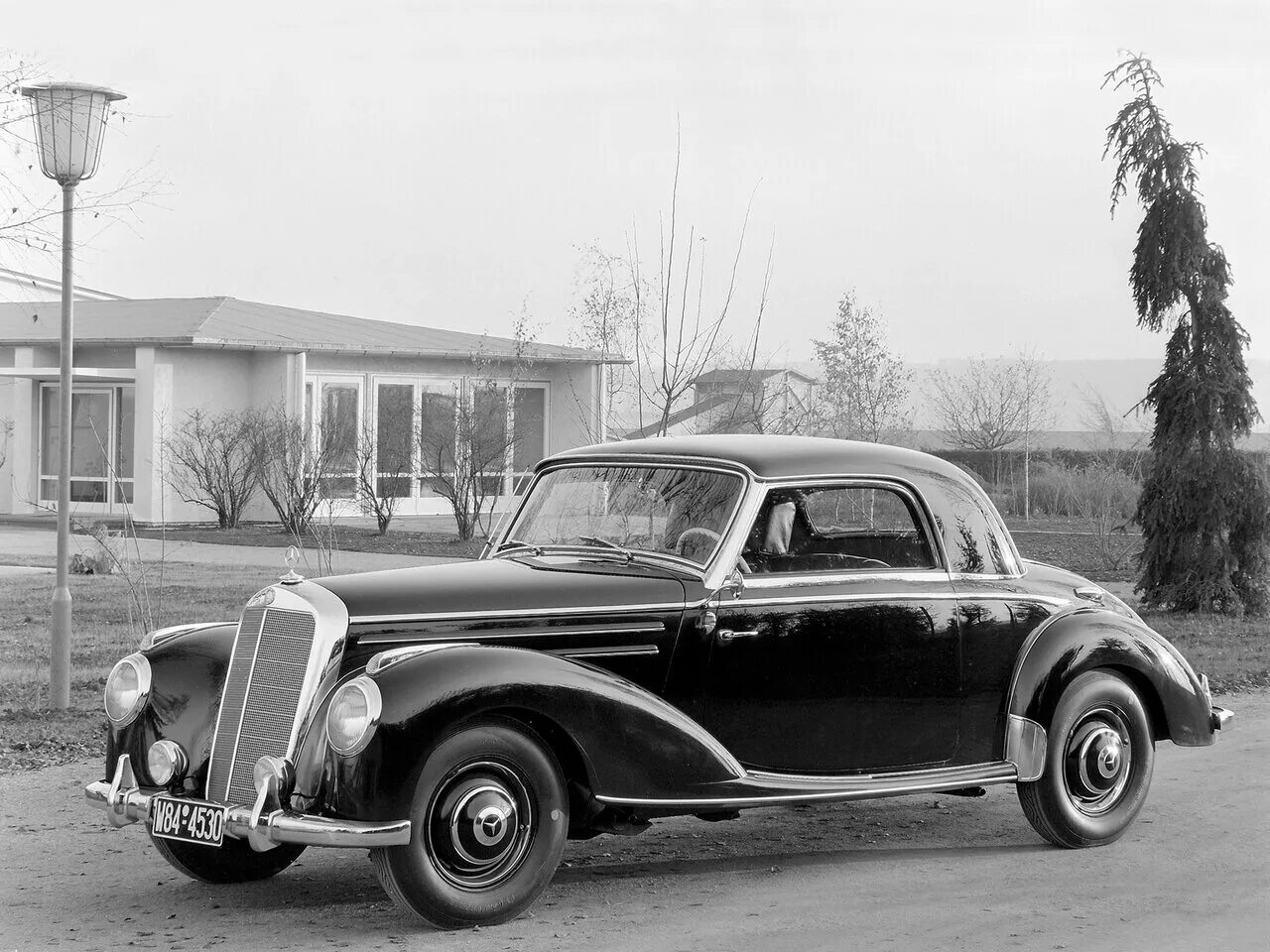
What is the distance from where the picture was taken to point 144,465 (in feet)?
87.4

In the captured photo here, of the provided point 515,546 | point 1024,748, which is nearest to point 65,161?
point 515,546

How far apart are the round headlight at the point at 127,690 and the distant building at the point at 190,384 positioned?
764 inches

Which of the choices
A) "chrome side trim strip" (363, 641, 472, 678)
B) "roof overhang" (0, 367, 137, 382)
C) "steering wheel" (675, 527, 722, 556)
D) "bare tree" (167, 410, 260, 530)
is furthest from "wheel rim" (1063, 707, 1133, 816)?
"roof overhang" (0, 367, 137, 382)

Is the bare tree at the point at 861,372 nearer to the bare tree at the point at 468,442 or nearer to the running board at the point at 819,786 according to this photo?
the bare tree at the point at 468,442

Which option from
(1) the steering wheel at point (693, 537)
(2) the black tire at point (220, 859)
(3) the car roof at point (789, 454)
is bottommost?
(2) the black tire at point (220, 859)

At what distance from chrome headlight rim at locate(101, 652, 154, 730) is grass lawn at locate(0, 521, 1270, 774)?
8.26ft

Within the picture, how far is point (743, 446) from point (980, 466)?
31.5 m

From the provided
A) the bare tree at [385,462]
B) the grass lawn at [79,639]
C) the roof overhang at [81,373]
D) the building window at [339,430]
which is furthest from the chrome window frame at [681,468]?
the roof overhang at [81,373]

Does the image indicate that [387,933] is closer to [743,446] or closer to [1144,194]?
[743,446]

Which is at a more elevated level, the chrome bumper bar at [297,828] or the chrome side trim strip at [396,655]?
the chrome side trim strip at [396,655]

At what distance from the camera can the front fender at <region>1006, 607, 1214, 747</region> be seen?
21.0 feet

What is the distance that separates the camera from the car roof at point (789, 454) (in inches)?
245

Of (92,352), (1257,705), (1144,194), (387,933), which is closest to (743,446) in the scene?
(387,933)

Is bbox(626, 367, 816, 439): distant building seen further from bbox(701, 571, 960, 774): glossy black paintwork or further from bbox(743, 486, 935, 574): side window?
bbox(701, 571, 960, 774): glossy black paintwork
